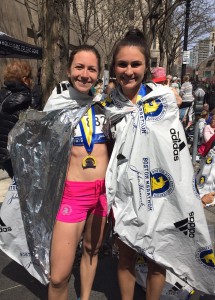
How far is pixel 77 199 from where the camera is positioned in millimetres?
2172

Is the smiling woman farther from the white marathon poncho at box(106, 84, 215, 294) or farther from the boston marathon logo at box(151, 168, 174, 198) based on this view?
the boston marathon logo at box(151, 168, 174, 198)

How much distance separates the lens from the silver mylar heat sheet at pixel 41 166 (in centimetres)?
218

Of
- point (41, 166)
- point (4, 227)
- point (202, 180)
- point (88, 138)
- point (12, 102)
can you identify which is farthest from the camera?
point (202, 180)

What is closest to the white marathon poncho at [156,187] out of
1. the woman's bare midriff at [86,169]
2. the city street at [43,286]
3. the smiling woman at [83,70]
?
the woman's bare midriff at [86,169]

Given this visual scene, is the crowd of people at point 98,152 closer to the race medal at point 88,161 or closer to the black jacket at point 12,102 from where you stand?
the race medal at point 88,161

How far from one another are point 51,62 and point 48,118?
381cm

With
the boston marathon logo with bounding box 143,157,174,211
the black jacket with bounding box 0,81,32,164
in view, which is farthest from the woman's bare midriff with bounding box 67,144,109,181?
the black jacket with bounding box 0,81,32,164

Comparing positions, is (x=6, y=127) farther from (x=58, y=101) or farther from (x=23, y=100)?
(x=58, y=101)

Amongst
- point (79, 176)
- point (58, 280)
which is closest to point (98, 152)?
point (79, 176)

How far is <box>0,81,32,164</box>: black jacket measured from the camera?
3.64 metres

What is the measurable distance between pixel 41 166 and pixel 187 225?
3.33 feet

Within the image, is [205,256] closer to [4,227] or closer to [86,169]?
[86,169]

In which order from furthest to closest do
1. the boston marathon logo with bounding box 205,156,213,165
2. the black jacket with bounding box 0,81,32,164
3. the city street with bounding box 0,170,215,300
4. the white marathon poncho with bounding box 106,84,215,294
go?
the boston marathon logo with bounding box 205,156,213,165 < the black jacket with bounding box 0,81,32,164 < the city street with bounding box 0,170,215,300 < the white marathon poncho with bounding box 106,84,215,294

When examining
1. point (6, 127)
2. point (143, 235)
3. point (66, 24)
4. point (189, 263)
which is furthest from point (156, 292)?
point (66, 24)
